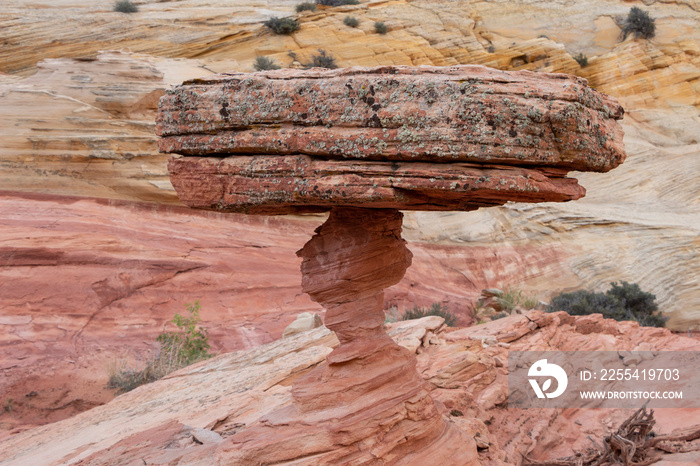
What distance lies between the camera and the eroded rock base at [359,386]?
538 cm

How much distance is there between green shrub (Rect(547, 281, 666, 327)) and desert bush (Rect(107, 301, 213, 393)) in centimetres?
936

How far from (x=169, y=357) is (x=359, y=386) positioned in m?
6.86

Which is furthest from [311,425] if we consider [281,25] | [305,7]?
[305,7]

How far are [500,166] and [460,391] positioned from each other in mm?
4556

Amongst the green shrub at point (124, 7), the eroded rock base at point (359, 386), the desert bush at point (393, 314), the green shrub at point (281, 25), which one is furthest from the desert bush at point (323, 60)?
the eroded rock base at point (359, 386)

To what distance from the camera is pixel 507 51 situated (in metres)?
24.7

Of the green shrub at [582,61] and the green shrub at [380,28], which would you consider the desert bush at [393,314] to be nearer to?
the green shrub at [380,28]

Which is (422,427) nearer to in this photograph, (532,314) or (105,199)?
(532,314)

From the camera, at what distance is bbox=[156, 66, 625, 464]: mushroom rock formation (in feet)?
14.0

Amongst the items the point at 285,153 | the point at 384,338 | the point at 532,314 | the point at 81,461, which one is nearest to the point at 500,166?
the point at 285,153

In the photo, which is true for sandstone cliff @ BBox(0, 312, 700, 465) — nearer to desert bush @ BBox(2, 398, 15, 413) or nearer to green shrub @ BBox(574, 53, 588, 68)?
desert bush @ BBox(2, 398, 15, 413)

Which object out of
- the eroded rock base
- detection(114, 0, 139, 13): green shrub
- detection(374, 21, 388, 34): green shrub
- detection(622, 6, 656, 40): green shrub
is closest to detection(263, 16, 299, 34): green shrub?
detection(374, 21, 388, 34): green shrub

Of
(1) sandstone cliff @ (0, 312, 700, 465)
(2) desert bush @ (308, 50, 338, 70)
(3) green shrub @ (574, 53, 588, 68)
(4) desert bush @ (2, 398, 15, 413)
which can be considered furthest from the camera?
(3) green shrub @ (574, 53, 588, 68)

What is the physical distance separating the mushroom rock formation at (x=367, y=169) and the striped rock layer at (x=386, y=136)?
12 millimetres
